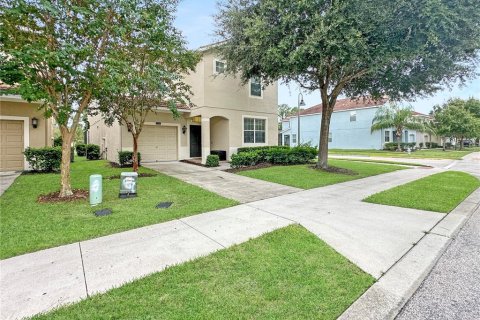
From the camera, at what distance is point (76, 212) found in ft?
18.7

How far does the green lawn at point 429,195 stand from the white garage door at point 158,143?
1254 cm

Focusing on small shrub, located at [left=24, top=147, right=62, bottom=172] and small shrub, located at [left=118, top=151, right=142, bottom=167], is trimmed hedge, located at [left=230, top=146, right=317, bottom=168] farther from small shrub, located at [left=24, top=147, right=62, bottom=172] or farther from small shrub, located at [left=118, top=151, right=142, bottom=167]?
small shrub, located at [left=24, top=147, right=62, bottom=172]

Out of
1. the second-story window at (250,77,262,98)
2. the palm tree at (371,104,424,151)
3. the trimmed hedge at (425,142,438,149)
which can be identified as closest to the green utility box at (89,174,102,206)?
the second-story window at (250,77,262,98)

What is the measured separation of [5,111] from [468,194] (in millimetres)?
17955

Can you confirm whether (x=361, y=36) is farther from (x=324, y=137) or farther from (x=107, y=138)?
(x=107, y=138)

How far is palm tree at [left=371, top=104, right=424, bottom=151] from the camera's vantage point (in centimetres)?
3002

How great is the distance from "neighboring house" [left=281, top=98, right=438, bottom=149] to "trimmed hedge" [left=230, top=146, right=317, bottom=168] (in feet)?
52.0

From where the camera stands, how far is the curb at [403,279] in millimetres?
2594

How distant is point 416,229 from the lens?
4891 millimetres

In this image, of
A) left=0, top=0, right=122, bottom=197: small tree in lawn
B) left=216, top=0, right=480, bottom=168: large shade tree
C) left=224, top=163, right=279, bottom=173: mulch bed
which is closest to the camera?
left=0, top=0, right=122, bottom=197: small tree in lawn

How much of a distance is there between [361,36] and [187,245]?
841 cm

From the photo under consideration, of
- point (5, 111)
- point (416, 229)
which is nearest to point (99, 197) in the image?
point (416, 229)

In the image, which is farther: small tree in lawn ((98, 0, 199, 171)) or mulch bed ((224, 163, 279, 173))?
mulch bed ((224, 163, 279, 173))

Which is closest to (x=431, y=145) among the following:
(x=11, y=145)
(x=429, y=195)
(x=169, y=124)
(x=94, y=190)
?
(x=429, y=195)
